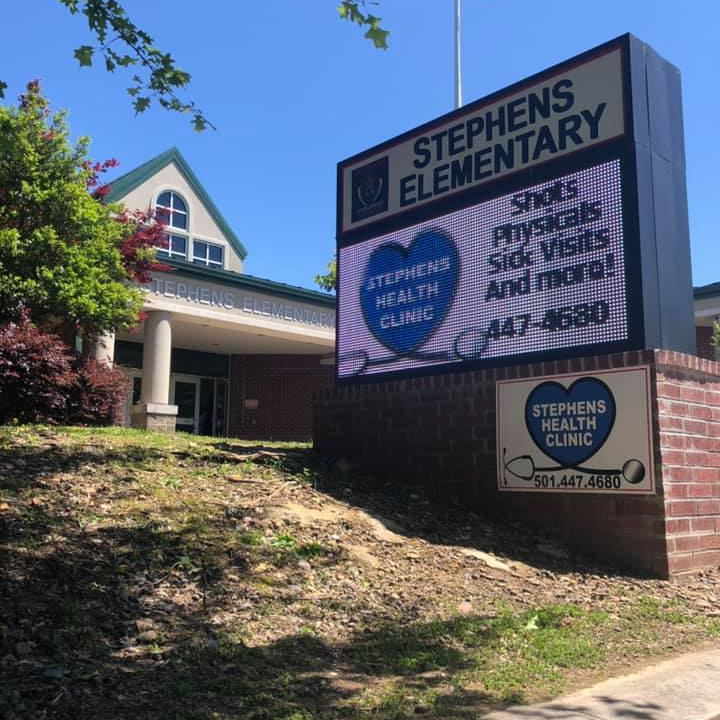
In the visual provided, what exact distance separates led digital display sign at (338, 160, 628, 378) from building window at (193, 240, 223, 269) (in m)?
19.9

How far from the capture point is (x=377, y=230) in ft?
35.0

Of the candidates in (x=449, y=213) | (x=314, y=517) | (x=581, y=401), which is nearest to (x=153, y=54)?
(x=449, y=213)

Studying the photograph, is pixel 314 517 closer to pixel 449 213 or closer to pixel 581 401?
pixel 581 401

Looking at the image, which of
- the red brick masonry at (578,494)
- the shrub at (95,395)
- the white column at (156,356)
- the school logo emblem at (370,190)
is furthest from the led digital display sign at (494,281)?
the white column at (156,356)

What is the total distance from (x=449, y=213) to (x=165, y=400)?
12.4 meters

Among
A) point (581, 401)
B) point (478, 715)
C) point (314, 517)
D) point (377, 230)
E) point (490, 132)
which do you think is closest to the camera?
point (478, 715)

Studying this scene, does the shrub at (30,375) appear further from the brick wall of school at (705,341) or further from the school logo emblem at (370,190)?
the brick wall of school at (705,341)

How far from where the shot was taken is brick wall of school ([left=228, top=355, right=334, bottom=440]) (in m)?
26.9

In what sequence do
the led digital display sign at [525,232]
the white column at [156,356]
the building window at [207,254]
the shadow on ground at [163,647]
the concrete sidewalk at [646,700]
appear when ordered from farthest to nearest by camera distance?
the building window at [207,254] < the white column at [156,356] < the led digital display sign at [525,232] < the concrete sidewalk at [646,700] < the shadow on ground at [163,647]

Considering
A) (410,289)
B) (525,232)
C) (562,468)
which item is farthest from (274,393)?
Result: (562,468)

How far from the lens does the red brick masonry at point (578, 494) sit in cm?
753

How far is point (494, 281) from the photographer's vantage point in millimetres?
9109

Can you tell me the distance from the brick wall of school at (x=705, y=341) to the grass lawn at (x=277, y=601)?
1895 cm

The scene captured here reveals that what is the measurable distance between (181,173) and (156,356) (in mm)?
12077
